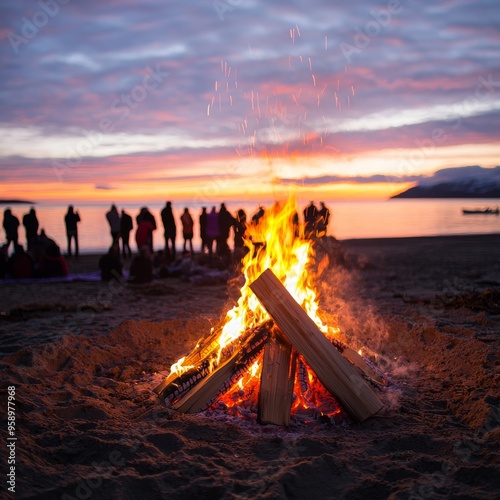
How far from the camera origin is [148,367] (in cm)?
604

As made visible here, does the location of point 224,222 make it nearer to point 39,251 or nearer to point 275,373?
point 39,251

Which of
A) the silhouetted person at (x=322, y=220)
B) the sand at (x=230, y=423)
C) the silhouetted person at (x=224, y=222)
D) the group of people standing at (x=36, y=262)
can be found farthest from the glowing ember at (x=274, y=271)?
the silhouetted person at (x=224, y=222)

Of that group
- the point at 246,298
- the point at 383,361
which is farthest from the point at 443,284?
the point at 246,298

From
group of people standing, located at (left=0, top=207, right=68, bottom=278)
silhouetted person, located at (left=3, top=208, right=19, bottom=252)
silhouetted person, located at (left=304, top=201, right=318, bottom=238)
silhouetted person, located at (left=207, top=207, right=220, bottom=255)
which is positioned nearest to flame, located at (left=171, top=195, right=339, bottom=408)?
silhouetted person, located at (left=304, top=201, right=318, bottom=238)

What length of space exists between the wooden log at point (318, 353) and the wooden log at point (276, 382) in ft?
0.59

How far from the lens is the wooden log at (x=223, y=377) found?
4605 millimetres

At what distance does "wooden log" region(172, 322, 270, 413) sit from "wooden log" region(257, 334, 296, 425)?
0.15m

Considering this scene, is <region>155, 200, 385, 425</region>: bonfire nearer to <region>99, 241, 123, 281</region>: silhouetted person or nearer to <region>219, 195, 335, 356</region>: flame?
<region>219, 195, 335, 356</region>: flame

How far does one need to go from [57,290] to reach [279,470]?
417 inches

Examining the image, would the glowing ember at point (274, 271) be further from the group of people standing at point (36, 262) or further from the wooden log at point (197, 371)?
the group of people standing at point (36, 262)

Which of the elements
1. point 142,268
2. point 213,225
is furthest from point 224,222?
point 142,268

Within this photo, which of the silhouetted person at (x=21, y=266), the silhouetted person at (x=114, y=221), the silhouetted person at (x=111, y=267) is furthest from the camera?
the silhouetted person at (x=114, y=221)

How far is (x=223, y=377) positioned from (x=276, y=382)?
50 cm

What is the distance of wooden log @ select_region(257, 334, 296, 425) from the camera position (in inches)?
174
